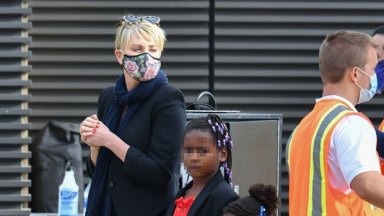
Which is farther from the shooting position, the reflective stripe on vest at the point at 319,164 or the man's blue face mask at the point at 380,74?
the man's blue face mask at the point at 380,74

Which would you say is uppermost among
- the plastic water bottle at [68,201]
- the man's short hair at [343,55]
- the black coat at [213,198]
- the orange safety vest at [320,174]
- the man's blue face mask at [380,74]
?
the man's short hair at [343,55]

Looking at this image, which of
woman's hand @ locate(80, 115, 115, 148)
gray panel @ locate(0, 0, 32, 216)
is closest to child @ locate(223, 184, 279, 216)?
woman's hand @ locate(80, 115, 115, 148)

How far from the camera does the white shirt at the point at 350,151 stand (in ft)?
11.8

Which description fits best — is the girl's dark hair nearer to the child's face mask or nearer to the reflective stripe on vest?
the child's face mask

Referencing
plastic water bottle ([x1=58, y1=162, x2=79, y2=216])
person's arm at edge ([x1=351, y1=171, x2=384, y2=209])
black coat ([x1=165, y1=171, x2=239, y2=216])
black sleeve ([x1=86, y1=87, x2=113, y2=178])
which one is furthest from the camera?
plastic water bottle ([x1=58, y1=162, x2=79, y2=216])

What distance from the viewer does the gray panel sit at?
684cm

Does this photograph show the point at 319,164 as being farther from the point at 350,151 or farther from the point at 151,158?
the point at 151,158

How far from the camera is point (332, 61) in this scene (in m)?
3.88

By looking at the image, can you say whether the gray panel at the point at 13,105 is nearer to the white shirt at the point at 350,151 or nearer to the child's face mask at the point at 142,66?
the child's face mask at the point at 142,66

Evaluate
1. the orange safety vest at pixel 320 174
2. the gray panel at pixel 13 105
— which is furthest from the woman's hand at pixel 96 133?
the gray panel at pixel 13 105

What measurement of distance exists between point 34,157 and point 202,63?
1.53m

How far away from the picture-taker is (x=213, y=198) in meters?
4.13

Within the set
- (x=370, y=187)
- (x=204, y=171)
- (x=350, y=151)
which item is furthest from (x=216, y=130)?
(x=370, y=187)

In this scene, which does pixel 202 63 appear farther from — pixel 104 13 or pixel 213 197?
pixel 213 197
